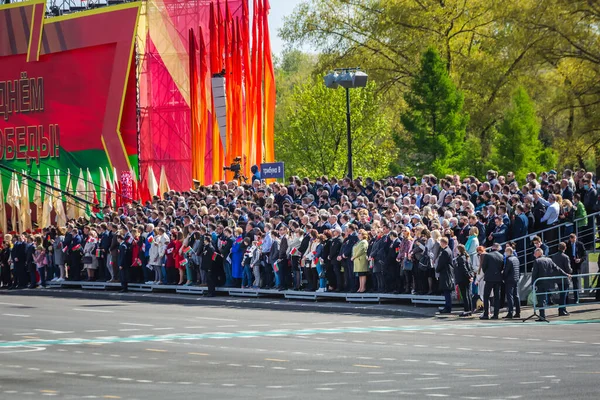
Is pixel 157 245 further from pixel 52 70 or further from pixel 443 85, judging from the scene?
pixel 52 70

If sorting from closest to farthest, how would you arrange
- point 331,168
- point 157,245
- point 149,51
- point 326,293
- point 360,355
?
point 360,355, point 326,293, point 157,245, point 149,51, point 331,168

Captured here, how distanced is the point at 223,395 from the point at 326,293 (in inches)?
650

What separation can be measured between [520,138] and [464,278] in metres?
30.3

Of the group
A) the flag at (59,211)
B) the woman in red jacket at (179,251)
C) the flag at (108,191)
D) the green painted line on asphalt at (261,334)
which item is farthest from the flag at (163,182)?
the green painted line on asphalt at (261,334)

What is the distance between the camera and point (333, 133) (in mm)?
75875

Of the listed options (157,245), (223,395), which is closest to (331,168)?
(157,245)

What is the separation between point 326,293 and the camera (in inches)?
1236

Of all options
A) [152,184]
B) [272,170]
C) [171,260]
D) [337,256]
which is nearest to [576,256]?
[337,256]

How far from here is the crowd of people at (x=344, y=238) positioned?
2789cm

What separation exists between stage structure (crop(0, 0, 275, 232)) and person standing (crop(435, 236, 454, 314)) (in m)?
24.9

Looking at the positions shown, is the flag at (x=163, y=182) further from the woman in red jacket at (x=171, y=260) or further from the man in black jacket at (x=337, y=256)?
the man in black jacket at (x=337, y=256)

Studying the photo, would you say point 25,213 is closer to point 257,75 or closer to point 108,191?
point 108,191

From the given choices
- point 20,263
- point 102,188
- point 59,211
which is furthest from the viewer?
point 102,188

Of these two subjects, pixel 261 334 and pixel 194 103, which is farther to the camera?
pixel 194 103
